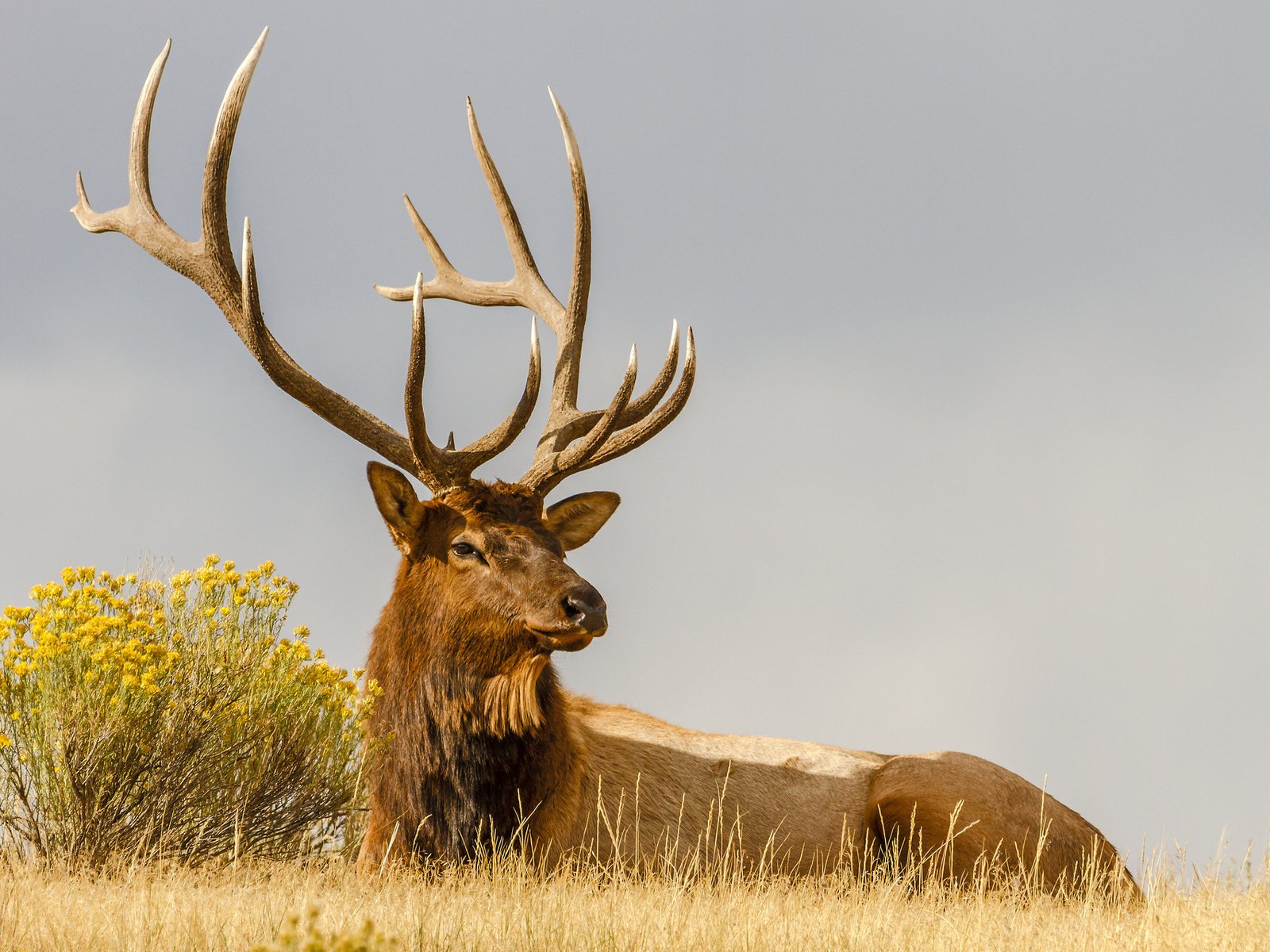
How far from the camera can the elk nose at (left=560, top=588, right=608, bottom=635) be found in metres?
5.89

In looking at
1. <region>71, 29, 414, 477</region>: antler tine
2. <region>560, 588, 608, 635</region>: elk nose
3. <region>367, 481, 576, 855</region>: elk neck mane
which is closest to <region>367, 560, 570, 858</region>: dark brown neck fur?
<region>367, 481, 576, 855</region>: elk neck mane

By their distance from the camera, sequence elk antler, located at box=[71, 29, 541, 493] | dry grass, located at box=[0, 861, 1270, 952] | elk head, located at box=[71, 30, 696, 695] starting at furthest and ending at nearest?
1. elk antler, located at box=[71, 29, 541, 493]
2. elk head, located at box=[71, 30, 696, 695]
3. dry grass, located at box=[0, 861, 1270, 952]

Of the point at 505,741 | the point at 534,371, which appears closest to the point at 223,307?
the point at 534,371

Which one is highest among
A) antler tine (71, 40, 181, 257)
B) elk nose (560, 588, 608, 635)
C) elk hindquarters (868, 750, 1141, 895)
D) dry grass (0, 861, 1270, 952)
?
antler tine (71, 40, 181, 257)

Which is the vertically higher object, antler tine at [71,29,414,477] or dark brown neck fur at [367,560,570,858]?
antler tine at [71,29,414,477]

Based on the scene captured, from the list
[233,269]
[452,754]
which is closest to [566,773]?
[452,754]

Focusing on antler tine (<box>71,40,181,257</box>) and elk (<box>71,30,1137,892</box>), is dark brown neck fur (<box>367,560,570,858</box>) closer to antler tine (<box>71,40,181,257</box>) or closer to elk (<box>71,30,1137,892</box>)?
elk (<box>71,30,1137,892</box>)

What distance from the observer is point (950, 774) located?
749 centimetres

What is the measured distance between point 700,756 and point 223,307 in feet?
12.4

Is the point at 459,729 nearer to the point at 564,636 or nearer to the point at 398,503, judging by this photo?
the point at 564,636

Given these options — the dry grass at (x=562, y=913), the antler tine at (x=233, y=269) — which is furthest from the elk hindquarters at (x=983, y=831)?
the antler tine at (x=233, y=269)

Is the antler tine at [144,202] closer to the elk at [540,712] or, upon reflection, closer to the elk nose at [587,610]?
the elk at [540,712]

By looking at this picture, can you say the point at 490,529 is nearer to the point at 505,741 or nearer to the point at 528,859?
the point at 505,741

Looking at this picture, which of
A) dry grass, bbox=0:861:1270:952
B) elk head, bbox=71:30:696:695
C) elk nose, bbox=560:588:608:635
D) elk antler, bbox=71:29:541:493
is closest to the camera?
dry grass, bbox=0:861:1270:952
